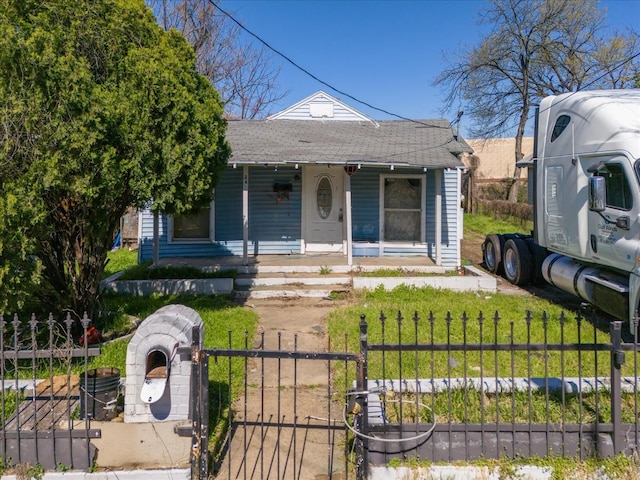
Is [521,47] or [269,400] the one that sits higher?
[521,47]

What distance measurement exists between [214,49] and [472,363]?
2398cm

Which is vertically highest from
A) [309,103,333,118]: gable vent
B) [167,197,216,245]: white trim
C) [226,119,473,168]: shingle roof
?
[309,103,333,118]: gable vent

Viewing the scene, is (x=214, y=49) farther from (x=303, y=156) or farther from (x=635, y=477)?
(x=635, y=477)

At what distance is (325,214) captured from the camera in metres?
13.2

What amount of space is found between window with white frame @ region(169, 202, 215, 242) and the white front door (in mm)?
2474

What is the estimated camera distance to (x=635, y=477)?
360 centimetres

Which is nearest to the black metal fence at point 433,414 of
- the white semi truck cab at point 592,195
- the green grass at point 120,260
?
the white semi truck cab at point 592,195

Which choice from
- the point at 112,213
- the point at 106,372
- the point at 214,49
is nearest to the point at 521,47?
the point at 214,49

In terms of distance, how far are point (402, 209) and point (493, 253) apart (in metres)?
2.56

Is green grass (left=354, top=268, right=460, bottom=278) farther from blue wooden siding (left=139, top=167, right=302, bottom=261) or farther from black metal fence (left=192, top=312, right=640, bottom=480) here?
black metal fence (left=192, top=312, right=640, bottom=480)

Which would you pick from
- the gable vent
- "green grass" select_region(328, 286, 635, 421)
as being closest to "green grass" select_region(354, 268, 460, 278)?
"green grass" select_region(328, 286, 635, 421)

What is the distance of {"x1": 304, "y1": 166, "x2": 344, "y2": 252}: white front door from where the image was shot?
517 inches

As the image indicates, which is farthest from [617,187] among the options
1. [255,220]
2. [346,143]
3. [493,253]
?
[255,220]

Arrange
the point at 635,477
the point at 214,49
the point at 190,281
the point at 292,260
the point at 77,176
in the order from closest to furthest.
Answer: the point at 635,477
the point at 77,176
the point at 190,281
the point at 292,260
the point at 214,49
